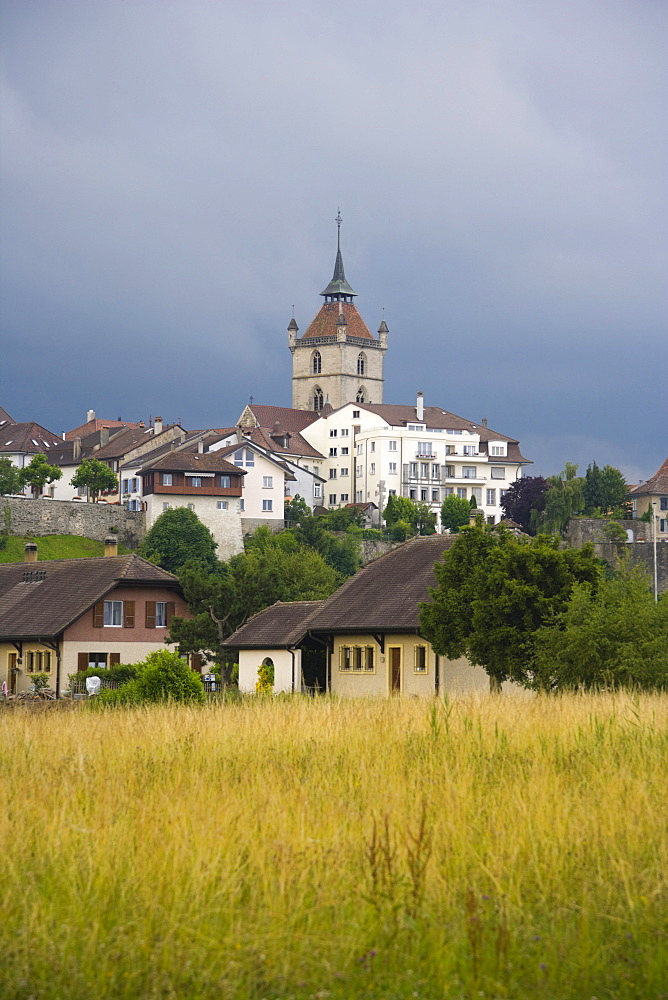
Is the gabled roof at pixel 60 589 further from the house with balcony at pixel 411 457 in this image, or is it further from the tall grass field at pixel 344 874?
the house with balcony at pixel 411 457

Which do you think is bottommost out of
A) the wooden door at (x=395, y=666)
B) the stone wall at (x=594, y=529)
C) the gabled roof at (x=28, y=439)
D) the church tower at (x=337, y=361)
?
the wooden door at (x=395, y=666)

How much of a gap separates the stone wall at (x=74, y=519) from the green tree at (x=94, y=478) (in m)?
9.42

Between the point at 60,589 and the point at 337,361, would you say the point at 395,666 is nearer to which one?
the point at 60,589

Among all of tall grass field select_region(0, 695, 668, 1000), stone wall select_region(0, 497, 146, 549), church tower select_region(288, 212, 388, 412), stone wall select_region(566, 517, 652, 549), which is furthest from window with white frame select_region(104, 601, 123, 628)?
church tower select_region(288, 212, 388, 412)

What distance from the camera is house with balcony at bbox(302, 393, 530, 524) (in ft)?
417

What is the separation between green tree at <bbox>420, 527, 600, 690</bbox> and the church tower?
415ft

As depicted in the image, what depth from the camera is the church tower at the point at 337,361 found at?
161000 mm

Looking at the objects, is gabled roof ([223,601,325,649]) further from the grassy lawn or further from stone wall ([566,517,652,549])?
stone wall ([566,517,652,549])

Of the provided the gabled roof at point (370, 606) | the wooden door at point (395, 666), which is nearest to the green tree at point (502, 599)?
the gabled roof at point (370, 606)

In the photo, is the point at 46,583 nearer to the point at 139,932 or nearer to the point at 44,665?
the point at 44,665

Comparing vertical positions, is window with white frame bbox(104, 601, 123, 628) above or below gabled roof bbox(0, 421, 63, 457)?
below

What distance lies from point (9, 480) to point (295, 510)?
78.4ft

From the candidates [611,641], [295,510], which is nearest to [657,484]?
[295,510]

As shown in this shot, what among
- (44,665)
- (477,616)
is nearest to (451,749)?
(477,616)
